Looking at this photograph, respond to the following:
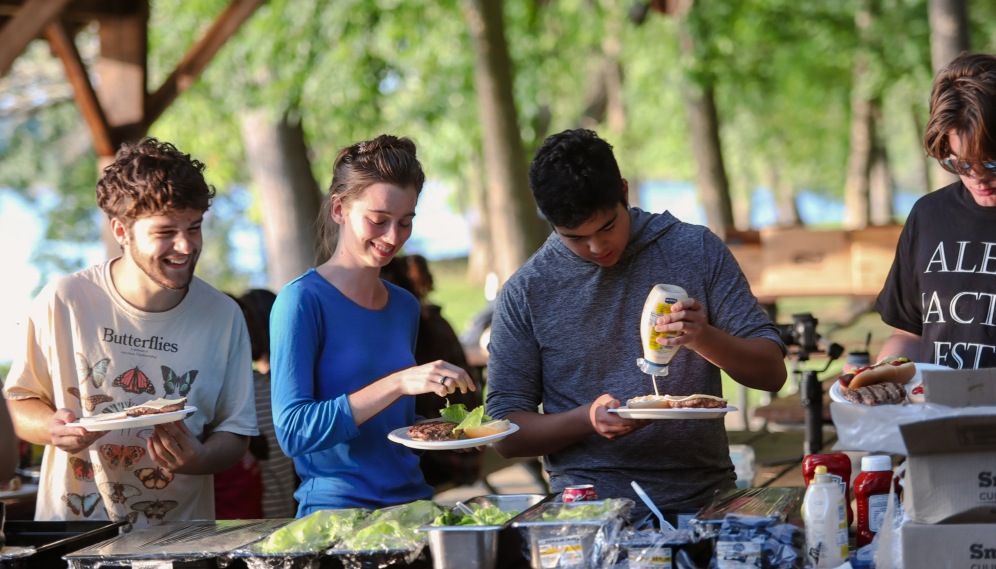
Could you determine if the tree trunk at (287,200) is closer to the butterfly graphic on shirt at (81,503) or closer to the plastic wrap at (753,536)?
the butterfly graphic on shirt at (81,503)

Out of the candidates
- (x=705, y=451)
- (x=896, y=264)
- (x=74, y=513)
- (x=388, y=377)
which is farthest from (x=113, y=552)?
(x=896, y=264)

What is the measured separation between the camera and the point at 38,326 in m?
2.74

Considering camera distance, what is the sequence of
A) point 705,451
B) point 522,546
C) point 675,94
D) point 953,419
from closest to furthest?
point 953,419
point 522,546
point 705,451
point 675,94

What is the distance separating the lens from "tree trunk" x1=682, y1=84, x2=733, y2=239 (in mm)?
11789

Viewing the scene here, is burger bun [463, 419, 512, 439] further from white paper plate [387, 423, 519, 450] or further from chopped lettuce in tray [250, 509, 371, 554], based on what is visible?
chopped lettuce in tray [250, 509, 371, 554]

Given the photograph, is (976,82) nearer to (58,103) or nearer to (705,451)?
(705,451)

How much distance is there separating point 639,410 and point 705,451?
0.48m

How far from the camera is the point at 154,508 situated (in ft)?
9.15

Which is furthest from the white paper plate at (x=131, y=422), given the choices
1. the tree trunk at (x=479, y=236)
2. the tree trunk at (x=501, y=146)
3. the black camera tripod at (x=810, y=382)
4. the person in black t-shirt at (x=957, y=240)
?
the tree trunk at (x=479, y=236)

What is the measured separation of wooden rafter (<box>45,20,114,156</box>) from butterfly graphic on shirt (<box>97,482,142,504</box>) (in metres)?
4.60

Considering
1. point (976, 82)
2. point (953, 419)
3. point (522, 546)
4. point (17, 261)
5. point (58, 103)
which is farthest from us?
point (17, 261)

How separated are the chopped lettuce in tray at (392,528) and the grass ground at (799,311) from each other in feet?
9.77

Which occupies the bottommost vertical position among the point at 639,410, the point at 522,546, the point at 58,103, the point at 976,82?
the point at 522,546

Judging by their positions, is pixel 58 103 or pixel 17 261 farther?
pixel 17 261
